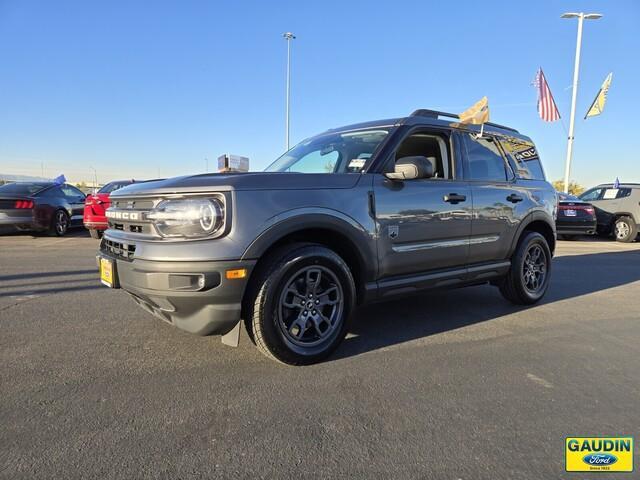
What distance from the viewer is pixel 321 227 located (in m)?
2.95

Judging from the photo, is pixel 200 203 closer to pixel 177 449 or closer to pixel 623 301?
pixel 177 449

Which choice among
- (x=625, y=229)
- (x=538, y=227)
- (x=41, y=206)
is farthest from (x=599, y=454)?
(x=625, y=229)

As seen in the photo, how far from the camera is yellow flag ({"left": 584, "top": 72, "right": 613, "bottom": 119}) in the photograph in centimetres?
1915

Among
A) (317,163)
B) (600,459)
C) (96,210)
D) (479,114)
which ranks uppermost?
(479,114)

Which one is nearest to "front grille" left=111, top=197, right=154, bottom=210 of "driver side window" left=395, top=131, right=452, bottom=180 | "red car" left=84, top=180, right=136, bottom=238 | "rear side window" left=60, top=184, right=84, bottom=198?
"driver side window" left=395, top=131, right=452, bottom=180

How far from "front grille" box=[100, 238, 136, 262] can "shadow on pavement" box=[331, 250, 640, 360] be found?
1.60 meters

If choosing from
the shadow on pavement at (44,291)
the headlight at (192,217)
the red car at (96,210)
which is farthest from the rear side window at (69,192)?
the headlight at (192,217)

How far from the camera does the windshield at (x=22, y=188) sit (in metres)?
9.54

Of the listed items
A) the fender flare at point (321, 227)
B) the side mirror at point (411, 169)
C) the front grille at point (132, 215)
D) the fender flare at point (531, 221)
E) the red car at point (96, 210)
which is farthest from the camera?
the red car at point (96, 210)

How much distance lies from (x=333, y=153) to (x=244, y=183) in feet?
4.55

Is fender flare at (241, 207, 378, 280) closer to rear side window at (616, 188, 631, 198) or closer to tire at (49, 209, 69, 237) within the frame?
tire at (49, 209, 69, 237)

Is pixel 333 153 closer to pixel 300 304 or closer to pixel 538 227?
pixel 300 304

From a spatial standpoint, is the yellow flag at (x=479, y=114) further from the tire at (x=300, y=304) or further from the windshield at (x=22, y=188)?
the windshield at (x=22, y=188)

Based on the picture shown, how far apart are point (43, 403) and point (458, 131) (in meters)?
3.94
